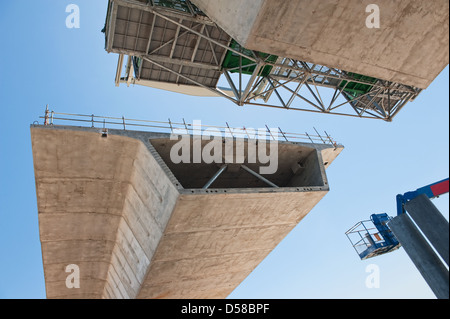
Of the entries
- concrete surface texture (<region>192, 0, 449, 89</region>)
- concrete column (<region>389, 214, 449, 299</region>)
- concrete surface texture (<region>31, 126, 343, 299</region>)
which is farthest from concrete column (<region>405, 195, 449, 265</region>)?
concrete surface texture (<region>31, 126, 343, 299</region>)

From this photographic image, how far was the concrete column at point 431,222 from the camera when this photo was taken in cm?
410

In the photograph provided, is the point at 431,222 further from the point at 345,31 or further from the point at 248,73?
the point at 248,73

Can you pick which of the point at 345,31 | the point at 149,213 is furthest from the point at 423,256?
the point at 149,213

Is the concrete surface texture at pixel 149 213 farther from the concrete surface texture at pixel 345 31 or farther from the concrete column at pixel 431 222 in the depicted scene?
the concrete column at pixel 431 222

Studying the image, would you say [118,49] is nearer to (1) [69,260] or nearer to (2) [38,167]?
(2) [38,167]

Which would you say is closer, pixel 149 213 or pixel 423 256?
pixel 423 256

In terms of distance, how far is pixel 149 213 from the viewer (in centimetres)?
1484

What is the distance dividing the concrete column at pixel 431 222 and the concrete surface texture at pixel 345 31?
212 inches

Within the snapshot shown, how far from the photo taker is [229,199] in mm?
13664

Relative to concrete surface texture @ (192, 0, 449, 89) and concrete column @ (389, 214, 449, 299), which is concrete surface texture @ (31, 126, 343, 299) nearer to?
concrete surface texture @ (192, 0, 449, 89)

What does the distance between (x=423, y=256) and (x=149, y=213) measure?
11706 mm

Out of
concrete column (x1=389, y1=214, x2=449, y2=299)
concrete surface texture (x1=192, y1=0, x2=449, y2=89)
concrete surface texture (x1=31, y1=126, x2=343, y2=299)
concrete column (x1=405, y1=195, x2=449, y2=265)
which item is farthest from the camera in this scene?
concrete surface texture (x1=31, y1=126, x2=343, y2=299)

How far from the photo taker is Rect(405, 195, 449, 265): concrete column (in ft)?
13.5

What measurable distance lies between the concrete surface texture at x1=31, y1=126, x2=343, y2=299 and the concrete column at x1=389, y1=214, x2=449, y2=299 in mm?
8419
